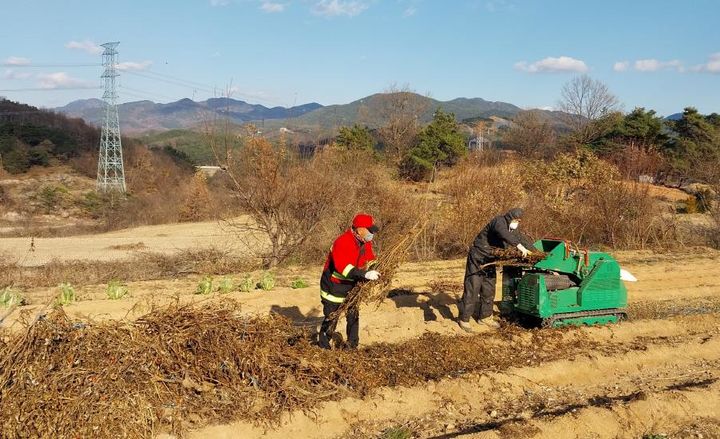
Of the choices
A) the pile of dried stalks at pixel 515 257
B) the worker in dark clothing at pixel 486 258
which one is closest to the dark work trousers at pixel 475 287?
the worker in dark clothing at pixel 486 258

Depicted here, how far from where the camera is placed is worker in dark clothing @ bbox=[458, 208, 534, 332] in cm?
814

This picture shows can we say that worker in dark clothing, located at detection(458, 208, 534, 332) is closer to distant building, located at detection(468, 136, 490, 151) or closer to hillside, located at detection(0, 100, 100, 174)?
distant building, located at detection(468, 136, 490, 151)

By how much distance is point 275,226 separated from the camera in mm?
14359

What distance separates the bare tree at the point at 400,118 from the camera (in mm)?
39500

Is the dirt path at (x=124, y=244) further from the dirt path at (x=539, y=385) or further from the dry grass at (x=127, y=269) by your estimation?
the dirt path at (x=539, y=385)

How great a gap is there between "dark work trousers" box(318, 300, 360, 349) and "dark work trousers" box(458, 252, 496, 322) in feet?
6.77

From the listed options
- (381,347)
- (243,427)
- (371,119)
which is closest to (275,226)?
(381,347)

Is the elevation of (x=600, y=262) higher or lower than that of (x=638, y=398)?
higher

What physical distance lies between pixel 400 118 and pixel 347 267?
117ft

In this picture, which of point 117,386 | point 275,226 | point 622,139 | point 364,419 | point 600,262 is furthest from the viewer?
point 622,139

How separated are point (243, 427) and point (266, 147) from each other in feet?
28.6

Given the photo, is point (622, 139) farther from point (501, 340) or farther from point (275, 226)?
point (501, 340)

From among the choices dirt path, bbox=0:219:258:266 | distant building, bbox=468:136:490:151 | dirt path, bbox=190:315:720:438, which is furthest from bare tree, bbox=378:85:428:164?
dirt path, bbox=190:315:720:438

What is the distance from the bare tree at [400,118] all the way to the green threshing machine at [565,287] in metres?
28.5
